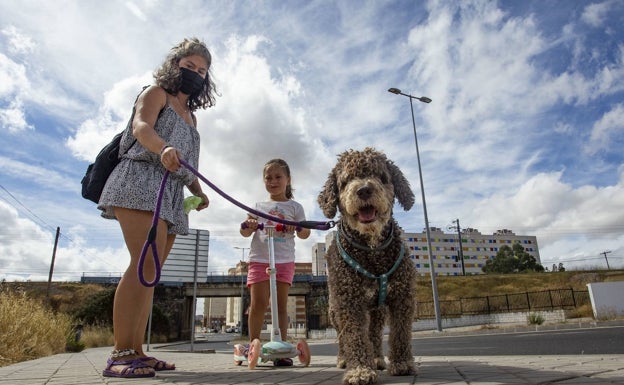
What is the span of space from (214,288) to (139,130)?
1835 inches

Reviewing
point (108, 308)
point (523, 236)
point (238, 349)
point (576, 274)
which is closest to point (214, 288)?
point (108, 308)

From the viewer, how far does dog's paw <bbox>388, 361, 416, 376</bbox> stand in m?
2.79

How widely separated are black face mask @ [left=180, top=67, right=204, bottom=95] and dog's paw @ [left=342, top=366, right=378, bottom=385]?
2644mm

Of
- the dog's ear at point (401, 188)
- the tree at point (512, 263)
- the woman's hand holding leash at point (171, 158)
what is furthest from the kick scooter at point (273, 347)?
the tree at point (512, 263)

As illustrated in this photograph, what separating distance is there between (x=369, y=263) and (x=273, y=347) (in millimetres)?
1288

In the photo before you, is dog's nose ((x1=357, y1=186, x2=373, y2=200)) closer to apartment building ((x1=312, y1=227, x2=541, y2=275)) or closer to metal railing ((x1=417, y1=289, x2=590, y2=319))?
metal railing ((x1=417, y1=289, x2=590, y2=319))

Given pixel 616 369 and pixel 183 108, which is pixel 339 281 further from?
pixel 183 108

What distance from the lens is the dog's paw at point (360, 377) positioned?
2332mm

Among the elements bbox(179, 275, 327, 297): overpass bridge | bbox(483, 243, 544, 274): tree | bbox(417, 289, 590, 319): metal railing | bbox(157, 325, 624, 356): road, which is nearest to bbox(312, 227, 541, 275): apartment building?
bbox(483, 243, 544, 274): tree

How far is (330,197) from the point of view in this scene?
3.40m

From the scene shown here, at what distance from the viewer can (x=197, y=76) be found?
3604 millimetres

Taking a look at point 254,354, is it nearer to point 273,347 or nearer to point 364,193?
point 273,347

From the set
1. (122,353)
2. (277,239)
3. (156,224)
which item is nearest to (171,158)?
(156,224)

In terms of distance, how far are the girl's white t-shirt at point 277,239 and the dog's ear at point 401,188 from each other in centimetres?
145
